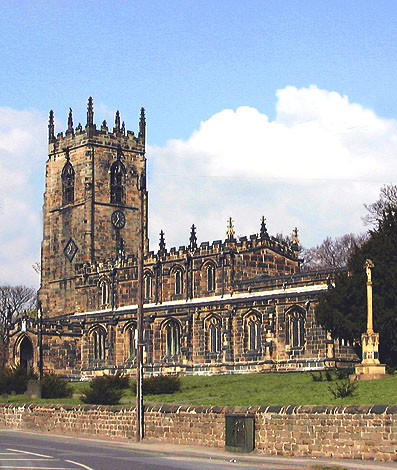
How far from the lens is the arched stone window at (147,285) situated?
82250 mm

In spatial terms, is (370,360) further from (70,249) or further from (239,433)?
(70,249)

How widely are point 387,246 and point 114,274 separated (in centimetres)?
3446

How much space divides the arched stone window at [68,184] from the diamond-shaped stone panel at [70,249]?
4.26 meters

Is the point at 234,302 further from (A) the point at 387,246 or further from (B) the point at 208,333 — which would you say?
(A) the point at 387,246

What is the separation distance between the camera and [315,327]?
66688mm

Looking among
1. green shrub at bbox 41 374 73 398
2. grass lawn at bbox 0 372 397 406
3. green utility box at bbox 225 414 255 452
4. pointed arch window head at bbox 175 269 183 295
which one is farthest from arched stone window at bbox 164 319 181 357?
green utility box at bbox 225 414 255 452

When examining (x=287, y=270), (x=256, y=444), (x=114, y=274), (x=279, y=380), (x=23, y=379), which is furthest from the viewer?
(x=114, y=274)

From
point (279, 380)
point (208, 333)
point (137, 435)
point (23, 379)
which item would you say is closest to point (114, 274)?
point (208, 333)

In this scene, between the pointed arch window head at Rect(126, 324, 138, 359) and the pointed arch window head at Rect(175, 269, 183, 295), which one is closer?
the pointed arch window head at Rect(175, 269, 183, 295)

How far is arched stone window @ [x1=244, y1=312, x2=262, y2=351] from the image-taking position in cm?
7128

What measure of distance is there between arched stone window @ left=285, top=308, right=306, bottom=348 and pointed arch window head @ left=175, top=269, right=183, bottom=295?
13.0 m

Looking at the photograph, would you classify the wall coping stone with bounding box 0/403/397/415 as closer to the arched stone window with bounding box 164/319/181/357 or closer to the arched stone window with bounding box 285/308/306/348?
the arched stone window with bounding box 285/308/306/348

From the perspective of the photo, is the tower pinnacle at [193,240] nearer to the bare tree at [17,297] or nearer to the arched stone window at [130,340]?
the arched stone window at [130,340]

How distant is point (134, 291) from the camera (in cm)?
8356
